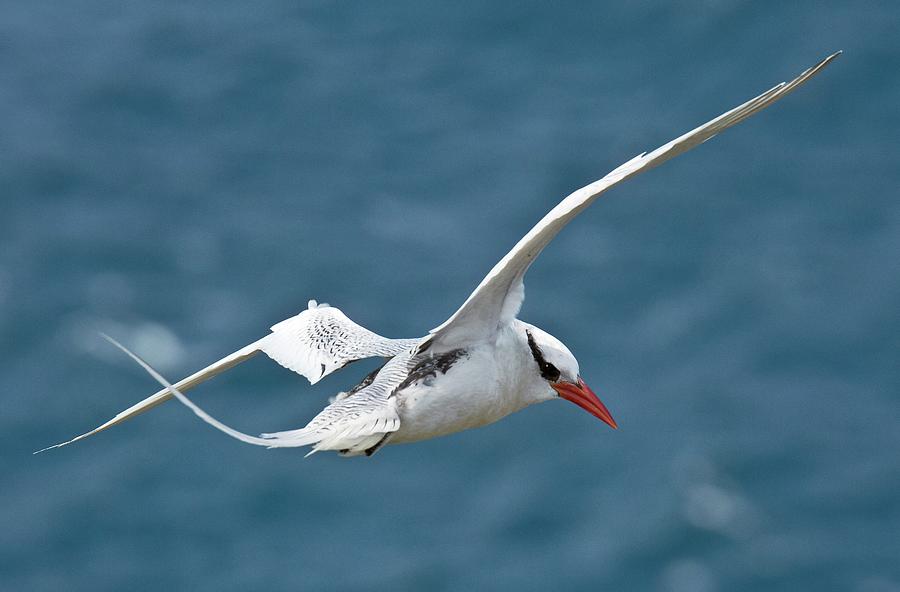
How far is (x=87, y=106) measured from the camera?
61.8 metres

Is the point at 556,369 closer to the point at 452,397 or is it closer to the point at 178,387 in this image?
the point at 452,397

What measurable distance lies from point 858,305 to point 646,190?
8535 millimetres

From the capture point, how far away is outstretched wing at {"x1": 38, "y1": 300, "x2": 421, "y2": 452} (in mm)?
16578

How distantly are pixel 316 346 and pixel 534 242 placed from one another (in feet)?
13.9

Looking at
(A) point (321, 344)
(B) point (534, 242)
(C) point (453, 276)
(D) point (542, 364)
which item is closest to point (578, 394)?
(D) point (542, 364)

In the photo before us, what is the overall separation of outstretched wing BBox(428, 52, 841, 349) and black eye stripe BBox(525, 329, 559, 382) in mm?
634

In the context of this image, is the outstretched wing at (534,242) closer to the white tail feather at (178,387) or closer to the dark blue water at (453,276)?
the white tail feather at (178,387)

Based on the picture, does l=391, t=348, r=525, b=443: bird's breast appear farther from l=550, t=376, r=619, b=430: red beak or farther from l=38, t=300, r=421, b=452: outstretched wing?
l=38, t=300, r=421, b=452: outstretched wing

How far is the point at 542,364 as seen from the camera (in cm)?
1614

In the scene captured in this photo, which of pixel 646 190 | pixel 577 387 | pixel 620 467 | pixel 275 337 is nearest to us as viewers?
pixel 577 387

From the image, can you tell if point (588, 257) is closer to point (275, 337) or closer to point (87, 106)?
point (87, 106)

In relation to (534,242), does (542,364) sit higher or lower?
higher

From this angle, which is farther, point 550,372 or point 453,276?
point 453,276

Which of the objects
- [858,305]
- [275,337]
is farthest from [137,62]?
[275,337]
